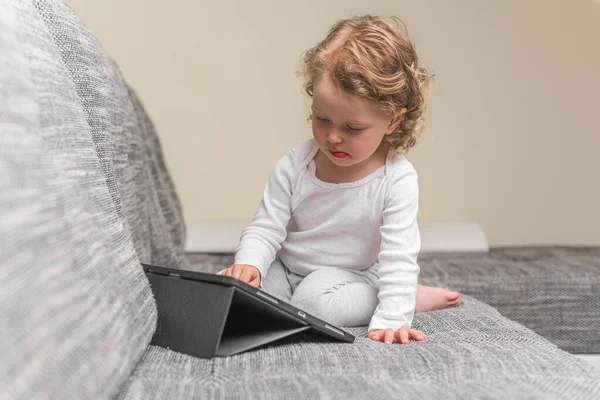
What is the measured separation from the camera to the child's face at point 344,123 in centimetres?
123

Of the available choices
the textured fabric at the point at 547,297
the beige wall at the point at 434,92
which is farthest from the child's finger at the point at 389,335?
the beige wall at the point at 434,92

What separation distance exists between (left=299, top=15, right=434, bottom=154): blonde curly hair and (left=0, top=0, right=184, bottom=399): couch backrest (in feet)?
1.45

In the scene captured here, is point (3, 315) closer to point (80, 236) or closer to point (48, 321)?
point (48, 321)

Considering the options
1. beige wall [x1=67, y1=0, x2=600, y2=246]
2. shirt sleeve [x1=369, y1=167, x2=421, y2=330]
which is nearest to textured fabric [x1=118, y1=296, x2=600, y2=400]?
shirt sleeve [x1=369, y1=167, x2=421, y2=330]

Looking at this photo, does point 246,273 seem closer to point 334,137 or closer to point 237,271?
point 237,271

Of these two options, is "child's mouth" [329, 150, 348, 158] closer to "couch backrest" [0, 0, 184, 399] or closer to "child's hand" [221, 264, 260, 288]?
"child's hand" [221, 264, 260, 288]

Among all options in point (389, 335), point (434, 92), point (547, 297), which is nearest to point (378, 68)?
point (389, 335)

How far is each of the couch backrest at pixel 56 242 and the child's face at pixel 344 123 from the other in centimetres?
39

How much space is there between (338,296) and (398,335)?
20 cm

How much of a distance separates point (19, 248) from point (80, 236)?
153mm

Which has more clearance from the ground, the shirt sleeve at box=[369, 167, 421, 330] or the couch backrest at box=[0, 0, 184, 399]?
the couch backrest at box=[0, 0, 184, 399]

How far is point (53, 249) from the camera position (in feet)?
2.15

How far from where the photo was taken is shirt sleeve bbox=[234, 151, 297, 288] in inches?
53.6

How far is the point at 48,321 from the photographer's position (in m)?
0.61
